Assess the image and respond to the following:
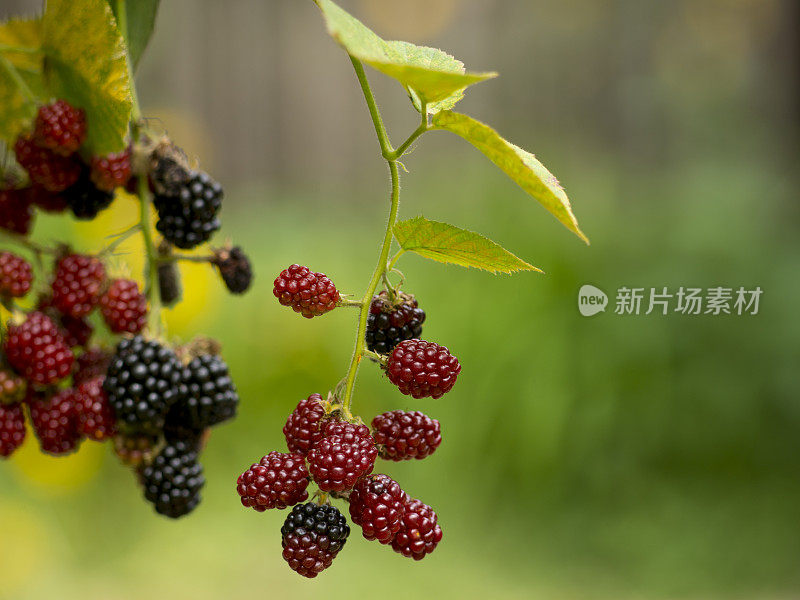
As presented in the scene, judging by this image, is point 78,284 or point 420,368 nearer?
point 420,368

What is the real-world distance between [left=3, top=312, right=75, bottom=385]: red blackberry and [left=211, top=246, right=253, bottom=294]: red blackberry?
12 centimetres

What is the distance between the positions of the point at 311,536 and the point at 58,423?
0.86 feet

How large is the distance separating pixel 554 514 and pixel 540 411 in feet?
0.90

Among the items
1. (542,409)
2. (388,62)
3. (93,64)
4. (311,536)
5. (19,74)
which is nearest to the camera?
(388,62)

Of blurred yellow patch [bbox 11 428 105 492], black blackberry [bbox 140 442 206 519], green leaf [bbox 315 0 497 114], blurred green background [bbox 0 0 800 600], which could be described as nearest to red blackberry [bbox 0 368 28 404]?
black blackberry [bbox 140 442 206 519]

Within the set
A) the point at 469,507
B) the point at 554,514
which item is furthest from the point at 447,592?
the point at 554,514

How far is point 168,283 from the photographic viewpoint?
591mm

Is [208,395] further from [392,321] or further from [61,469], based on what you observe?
[61,469]

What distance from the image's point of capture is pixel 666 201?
245cm

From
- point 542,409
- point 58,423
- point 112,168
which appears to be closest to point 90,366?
point 58,423

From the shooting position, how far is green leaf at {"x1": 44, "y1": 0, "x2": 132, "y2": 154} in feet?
1.57

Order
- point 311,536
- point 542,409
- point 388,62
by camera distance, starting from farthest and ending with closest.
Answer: point 542,409 → point 311,536 → point 388,62

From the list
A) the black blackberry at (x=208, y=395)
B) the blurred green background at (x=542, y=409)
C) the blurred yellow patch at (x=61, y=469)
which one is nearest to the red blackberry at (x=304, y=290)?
the black blackberry at (x=208, y=395)

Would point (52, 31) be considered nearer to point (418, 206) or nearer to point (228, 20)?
point (418, 206)
